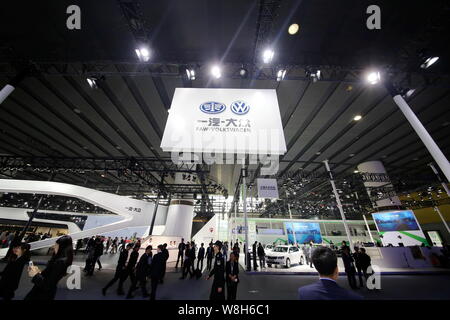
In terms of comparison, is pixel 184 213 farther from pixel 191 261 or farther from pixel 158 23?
pixel 158 23

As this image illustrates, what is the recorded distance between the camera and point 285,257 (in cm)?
1126

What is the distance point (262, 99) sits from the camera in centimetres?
480

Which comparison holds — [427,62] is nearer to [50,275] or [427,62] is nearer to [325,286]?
[325,286]

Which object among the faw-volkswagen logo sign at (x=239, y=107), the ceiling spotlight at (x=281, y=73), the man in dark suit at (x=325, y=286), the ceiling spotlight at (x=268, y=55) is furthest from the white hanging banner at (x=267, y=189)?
the man in dark suit at (x=325, y=286)

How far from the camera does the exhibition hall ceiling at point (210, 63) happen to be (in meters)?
5.13

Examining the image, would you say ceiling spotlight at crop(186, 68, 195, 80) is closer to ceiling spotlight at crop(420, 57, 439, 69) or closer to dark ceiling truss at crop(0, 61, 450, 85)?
dark ceiling truss at crop(0, 61, 450, 85)

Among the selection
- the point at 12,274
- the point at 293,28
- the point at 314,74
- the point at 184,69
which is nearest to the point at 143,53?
the point at 184,69

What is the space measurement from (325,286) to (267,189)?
8.54m

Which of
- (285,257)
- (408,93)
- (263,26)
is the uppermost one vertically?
(263,26)

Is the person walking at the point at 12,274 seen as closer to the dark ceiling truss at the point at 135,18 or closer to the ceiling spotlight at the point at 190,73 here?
the dark ceiling truss at the point at 135,18

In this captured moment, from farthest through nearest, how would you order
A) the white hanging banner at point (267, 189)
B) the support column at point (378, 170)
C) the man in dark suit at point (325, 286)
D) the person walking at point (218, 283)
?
the support column at point (378, 170) → the white hanging banner at point (267, 189) → the person walking at point (218, 283) → the man in dark suit at point (325, 286)

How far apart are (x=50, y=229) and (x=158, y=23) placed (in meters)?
35.0

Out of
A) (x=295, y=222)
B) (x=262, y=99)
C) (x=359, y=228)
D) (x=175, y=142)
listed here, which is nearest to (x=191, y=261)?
(x=175, y=142)

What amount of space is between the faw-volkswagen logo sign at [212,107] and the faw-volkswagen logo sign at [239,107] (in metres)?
0.27
